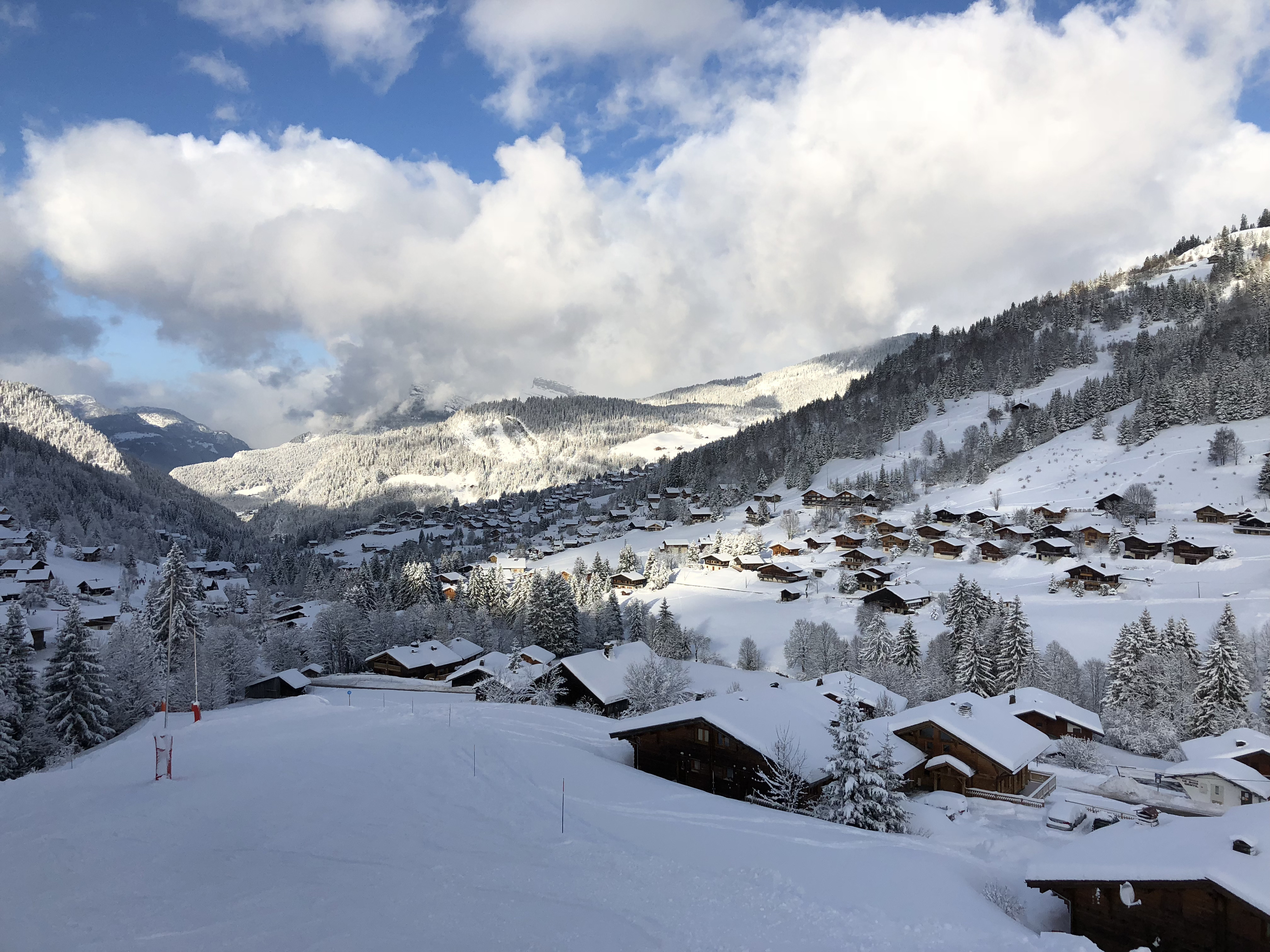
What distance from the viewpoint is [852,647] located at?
193 ft

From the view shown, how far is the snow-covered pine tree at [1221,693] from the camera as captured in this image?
40.2m

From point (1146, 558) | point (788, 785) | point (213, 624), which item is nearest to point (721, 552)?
point (1146, 558)

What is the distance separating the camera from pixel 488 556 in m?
123

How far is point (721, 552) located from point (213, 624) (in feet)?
196

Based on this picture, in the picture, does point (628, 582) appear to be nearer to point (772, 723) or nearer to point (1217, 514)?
point (772, 723)

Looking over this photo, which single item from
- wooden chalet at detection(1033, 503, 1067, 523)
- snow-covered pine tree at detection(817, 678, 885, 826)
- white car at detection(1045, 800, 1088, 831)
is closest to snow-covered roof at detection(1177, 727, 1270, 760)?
white car at detection(1045, 800, 1088, 831)

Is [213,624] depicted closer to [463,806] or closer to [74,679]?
[74,679]

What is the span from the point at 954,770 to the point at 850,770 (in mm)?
13809

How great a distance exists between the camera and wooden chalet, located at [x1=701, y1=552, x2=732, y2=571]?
89688mm

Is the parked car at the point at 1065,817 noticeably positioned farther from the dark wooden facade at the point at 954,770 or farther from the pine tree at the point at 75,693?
the pine tree at the point at 75,693

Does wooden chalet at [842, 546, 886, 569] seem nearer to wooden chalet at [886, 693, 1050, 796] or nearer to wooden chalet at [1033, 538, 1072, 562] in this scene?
wooden chalet at [1033, 538, 1072, 562]

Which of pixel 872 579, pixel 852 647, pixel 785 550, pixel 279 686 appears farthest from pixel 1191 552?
pixel 279 686

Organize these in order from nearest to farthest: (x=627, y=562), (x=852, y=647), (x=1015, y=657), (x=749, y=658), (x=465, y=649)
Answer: (x=1015, y=657), (x=749, y=658), (x=852, y=647), (x=465, y=649), (x=627, y=562)

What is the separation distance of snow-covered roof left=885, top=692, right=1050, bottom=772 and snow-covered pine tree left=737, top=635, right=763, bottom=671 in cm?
2327
